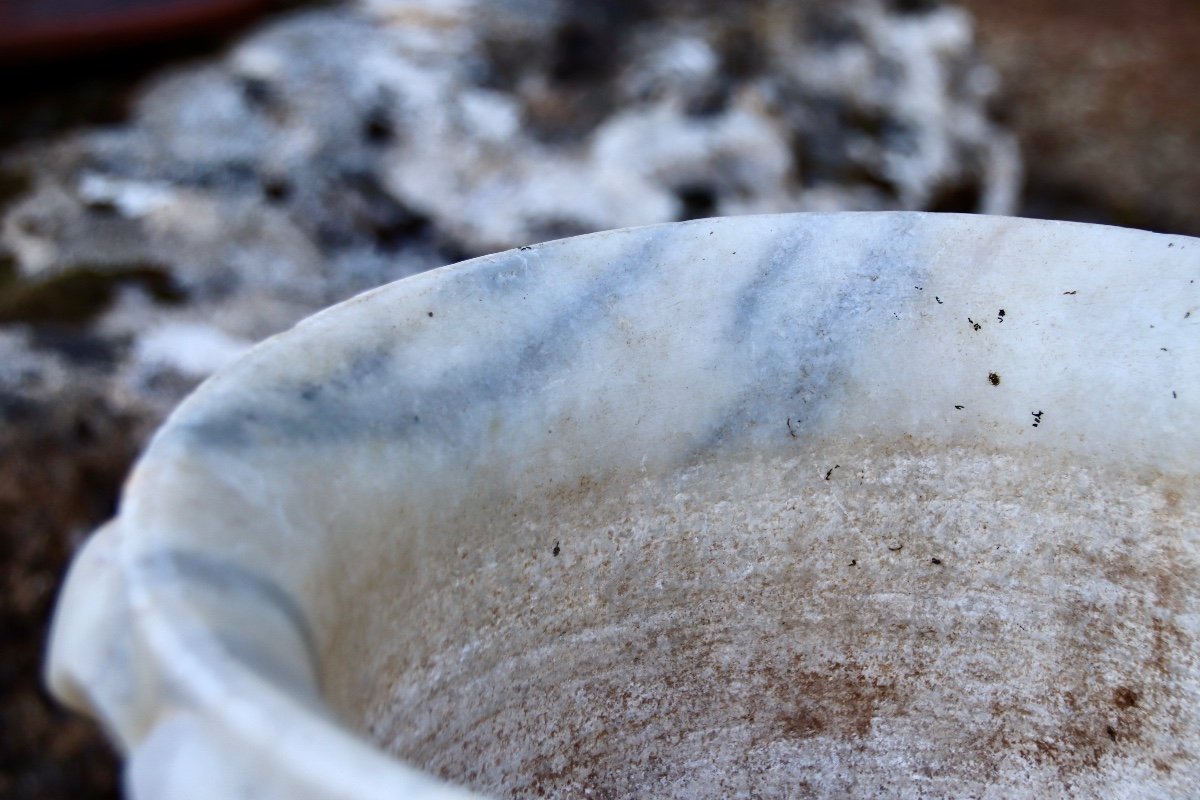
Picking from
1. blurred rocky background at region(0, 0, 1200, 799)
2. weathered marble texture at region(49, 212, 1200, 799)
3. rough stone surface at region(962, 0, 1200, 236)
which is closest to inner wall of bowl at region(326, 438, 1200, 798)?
weathered marble texture at region(49, 212, 1200, 799)

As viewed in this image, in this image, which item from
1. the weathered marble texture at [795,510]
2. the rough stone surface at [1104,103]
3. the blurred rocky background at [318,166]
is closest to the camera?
the weathered marble texture at [795,510]

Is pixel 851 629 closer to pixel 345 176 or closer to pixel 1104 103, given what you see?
pixel 345 176

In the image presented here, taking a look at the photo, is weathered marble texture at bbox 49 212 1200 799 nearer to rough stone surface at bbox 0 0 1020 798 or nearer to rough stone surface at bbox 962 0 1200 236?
rough stone surface at bbox 0 0 1020 798

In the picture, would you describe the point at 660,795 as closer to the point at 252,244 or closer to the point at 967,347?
the point at 967,347

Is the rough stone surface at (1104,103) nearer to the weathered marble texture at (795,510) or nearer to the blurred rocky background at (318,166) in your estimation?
the blurred rocky background at (318,166)

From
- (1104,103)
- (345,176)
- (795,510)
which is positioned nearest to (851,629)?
(795,510)

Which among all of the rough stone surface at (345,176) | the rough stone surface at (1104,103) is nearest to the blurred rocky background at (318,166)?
the rough stone surface at (345,176)

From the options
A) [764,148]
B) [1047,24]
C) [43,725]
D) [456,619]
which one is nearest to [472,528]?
[456,619]
